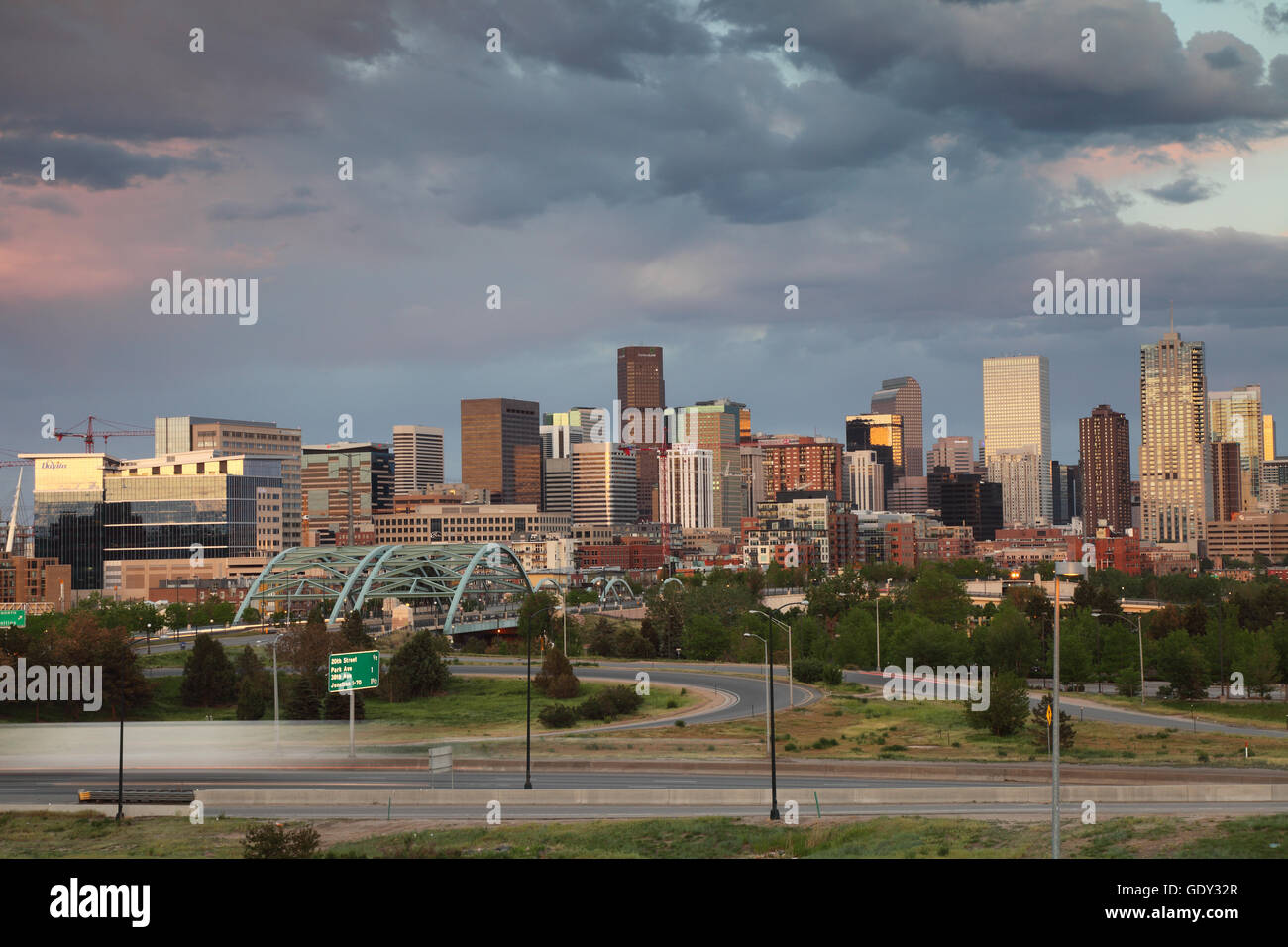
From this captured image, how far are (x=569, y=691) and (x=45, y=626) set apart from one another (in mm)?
53053

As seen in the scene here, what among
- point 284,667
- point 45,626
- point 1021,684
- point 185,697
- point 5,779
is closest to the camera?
point 5,779

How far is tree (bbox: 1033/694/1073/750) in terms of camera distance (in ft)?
183

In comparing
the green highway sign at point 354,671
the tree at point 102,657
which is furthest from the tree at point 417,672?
the green highway sign at point 354,671

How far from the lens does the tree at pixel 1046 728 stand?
55.8m

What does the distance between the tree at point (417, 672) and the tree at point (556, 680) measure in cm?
707

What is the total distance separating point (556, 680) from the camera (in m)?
81.5

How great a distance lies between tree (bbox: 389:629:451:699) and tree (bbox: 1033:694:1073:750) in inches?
1636

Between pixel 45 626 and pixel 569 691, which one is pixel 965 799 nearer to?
pixel 569 691

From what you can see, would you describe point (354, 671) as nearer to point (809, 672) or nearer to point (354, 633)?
point (354, 633)

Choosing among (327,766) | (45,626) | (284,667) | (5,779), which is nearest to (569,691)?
(284,667)

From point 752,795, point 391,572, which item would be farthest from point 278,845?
point 391,572
